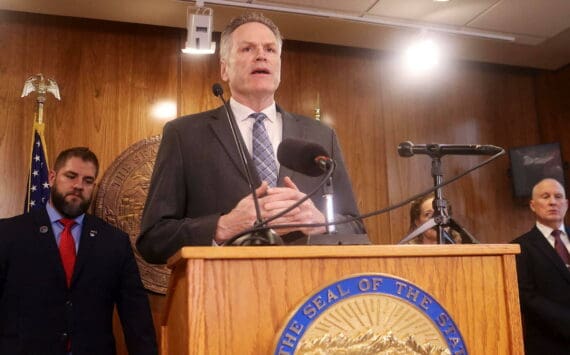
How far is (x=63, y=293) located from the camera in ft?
9.46

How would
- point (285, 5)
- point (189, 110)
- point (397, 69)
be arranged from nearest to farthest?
1. point (285, 5)
2. point (189, 110)
3. point (397, 69)

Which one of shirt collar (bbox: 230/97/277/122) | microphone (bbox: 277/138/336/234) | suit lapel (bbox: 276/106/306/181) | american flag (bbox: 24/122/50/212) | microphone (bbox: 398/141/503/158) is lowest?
microphone (bbox: 277/138/336/234)

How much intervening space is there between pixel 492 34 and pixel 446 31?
36 cm

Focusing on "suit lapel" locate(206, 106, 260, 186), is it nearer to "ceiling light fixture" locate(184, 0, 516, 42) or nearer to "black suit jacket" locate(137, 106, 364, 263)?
"black suit jacket" locate(137, 106, 364, 263)

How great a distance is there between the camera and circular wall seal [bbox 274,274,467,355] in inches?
37.0

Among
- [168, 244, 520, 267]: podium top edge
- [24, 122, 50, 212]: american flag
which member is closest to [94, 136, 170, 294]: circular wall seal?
[24, 122, 50, 212]: american flag

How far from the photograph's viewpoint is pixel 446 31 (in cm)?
425

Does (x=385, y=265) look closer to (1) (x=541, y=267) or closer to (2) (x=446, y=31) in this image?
(1) (x=541, y=267)

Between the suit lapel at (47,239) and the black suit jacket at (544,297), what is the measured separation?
242 cm

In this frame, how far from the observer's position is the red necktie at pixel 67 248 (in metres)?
2.97

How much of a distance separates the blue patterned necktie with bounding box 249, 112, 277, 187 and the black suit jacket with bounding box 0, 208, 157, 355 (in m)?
1.68

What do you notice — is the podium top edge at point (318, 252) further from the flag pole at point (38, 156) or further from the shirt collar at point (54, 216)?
the flag pole at point (38, 156)

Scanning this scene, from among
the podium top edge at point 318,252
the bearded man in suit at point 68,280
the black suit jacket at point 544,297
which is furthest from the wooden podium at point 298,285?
the black suit jacket at point 544,297

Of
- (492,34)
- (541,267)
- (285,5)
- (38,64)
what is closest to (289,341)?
(541,267)
